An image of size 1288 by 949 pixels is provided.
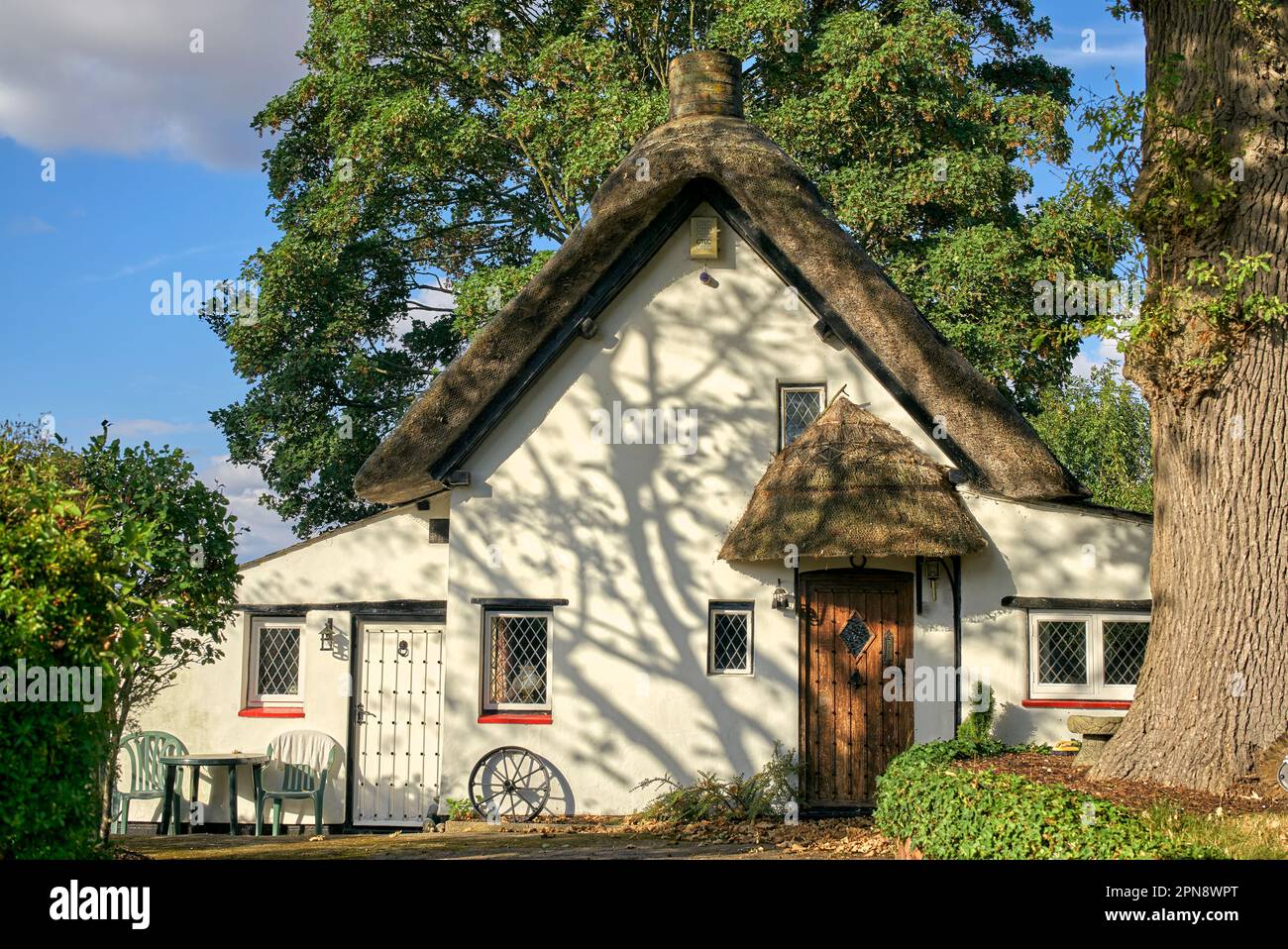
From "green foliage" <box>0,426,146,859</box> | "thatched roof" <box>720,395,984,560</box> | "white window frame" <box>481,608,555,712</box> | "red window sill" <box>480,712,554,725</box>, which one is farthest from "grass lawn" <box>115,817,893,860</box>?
"green foliage" <box>0,426,146,859</box>

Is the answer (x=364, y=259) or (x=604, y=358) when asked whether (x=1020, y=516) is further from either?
(x=364, y=259)

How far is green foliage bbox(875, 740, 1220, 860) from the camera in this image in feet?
24.5

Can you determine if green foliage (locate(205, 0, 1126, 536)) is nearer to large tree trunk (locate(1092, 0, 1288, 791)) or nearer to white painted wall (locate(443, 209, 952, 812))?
white painted wall (locate(443, 209, 952, 812))

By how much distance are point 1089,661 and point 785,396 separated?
4183 millimetres

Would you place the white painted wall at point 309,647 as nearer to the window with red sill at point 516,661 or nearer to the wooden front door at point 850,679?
the window with red sill at point 516,661

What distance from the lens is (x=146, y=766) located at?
14.3 meters

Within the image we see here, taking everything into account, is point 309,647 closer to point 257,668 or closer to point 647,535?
point 257,668

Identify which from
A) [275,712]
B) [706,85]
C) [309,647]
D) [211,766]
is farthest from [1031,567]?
[211,766]

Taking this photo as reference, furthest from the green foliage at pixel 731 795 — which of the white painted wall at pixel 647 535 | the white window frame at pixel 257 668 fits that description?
the white window frame at pixel 257 668

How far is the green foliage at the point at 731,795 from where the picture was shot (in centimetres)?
1248

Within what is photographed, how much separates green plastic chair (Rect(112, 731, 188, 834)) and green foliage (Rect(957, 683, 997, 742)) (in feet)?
28.7

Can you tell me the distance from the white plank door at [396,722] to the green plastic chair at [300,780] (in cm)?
32

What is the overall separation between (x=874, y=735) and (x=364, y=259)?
44.5ft
